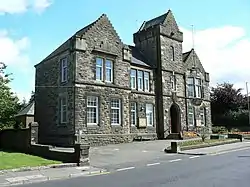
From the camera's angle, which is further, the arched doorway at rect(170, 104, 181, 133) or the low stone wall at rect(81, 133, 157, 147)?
the arched doorway at rect(170, 104, 181, 133)

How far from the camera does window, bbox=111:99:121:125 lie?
29188 millimetres

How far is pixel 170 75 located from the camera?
36625 mm

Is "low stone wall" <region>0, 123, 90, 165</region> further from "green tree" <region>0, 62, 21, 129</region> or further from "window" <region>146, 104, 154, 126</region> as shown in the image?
"window" <region>146, 104, 154, 126</region>

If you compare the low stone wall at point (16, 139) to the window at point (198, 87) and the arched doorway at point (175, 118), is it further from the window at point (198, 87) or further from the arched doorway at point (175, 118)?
the window at point (198, 87)

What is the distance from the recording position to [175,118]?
3762 cm

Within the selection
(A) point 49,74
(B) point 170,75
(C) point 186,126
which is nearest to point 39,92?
(A) point 49,74

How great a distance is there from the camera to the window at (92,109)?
27.4m

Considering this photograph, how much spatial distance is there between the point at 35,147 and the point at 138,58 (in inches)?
741

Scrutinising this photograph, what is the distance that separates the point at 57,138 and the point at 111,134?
5013mm

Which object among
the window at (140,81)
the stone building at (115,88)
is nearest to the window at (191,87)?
the stone building at (115,88)

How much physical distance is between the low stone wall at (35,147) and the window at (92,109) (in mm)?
4795

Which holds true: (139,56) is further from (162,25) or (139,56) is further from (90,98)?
(90,98)

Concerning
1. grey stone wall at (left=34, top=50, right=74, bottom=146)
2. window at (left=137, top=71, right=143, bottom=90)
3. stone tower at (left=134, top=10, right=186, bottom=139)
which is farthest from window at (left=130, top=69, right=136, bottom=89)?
grey stone wall at (left=34, top=50, right=74, bottom=146)

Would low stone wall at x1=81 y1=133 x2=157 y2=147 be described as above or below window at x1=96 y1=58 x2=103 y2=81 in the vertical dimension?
below
